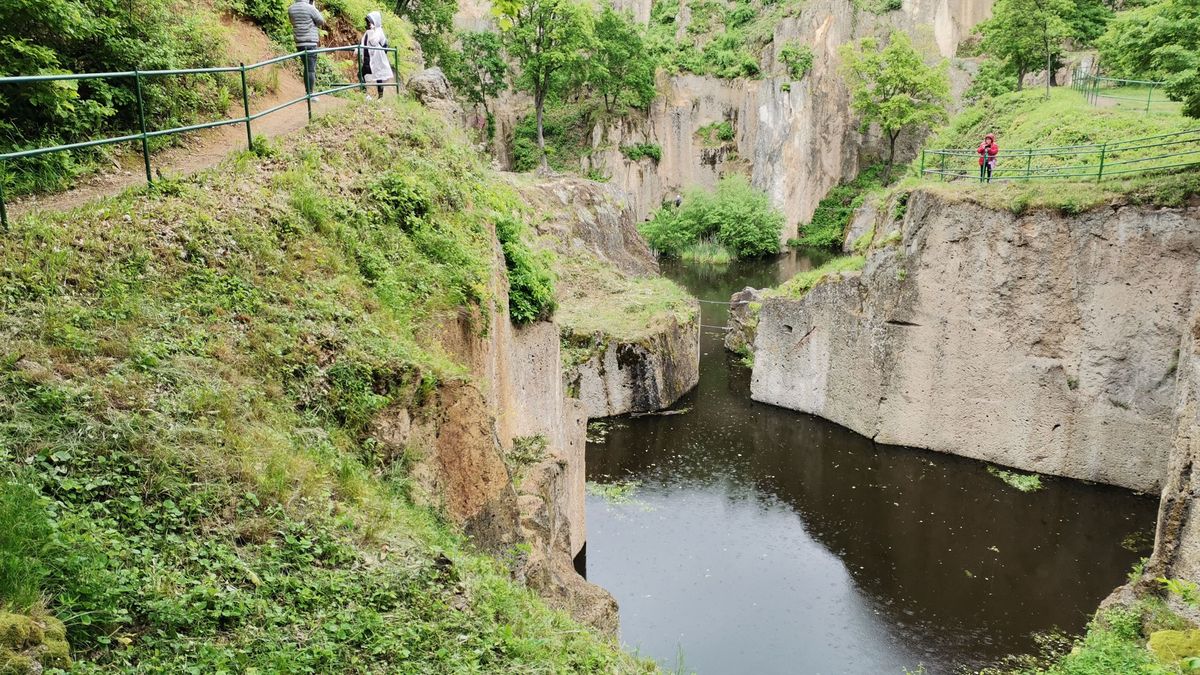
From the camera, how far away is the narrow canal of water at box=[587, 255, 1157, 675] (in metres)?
14.3

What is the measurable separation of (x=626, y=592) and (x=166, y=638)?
39.4 ft

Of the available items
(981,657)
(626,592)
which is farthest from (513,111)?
(981,657)

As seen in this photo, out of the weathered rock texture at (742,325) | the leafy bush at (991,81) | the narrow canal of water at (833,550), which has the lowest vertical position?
the narrow canal of water at (833,550)

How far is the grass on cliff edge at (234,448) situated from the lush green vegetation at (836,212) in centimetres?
4562

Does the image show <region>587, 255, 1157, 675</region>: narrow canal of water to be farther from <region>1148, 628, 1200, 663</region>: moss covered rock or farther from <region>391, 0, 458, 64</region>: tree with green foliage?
<region>391, 0, 458, 64</region>: tree with green foliage

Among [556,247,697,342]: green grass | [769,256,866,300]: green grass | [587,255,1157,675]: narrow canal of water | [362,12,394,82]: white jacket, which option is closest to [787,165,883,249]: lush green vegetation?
[556,247,697,342]: green grass

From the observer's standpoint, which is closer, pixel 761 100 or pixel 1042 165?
pixel 1042 165

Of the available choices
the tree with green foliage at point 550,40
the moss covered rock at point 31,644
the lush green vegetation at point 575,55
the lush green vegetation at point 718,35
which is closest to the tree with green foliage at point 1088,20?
the lush green vegetation at point 718,35

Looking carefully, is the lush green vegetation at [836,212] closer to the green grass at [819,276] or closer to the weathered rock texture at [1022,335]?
the green grass at [819,276]

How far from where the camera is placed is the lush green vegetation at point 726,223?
157 feet

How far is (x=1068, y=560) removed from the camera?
16797 mm

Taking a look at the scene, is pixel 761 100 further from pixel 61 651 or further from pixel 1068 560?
pixel 61 651

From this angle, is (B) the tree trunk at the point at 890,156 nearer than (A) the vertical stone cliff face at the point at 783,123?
No

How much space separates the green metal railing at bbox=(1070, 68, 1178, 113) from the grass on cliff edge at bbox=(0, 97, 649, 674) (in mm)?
25469
